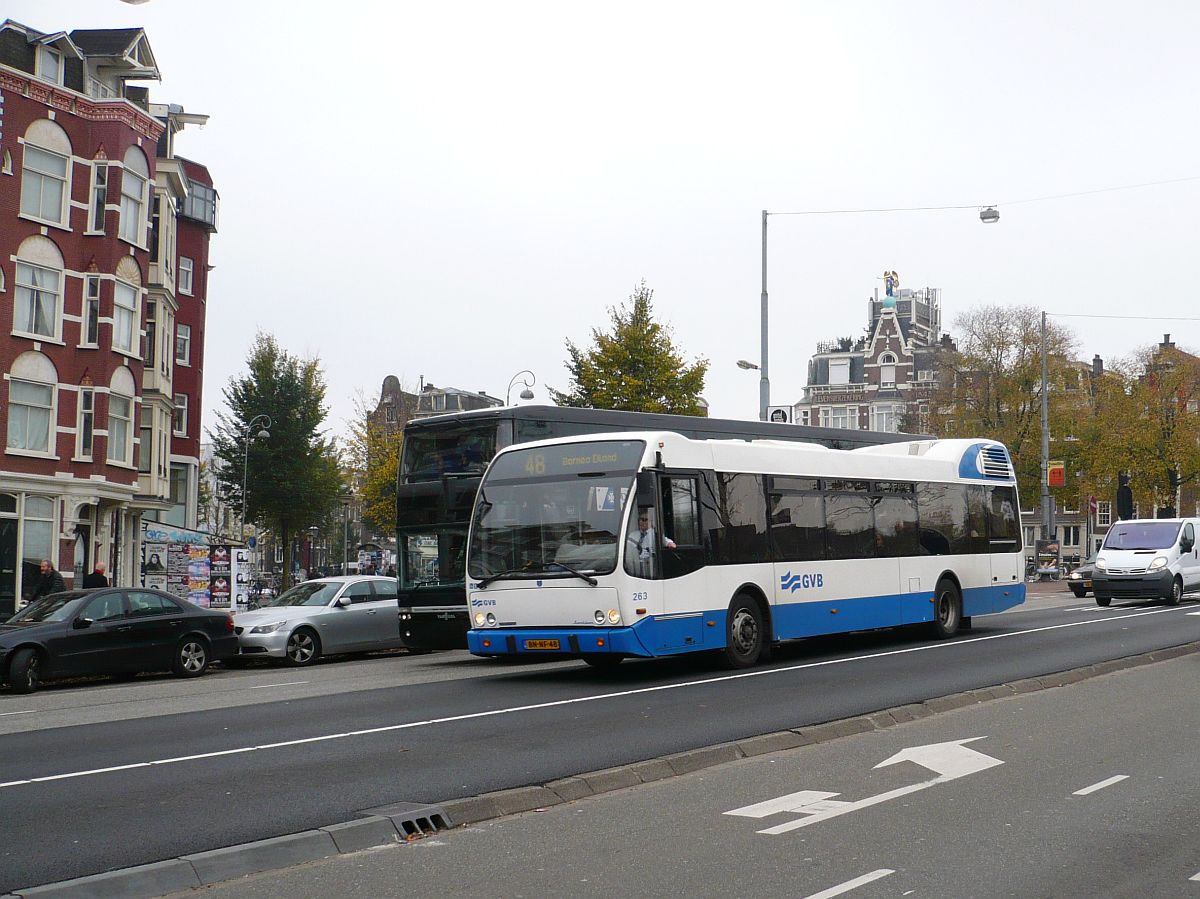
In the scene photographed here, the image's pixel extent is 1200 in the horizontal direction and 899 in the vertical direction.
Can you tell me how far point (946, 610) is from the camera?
21.6 meters

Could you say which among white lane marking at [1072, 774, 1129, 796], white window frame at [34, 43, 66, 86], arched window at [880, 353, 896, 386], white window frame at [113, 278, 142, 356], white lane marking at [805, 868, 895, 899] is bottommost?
white lane marking at [805, 868, 895, 899]

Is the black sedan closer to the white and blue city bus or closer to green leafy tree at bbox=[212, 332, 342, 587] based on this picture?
the white and blue city bus

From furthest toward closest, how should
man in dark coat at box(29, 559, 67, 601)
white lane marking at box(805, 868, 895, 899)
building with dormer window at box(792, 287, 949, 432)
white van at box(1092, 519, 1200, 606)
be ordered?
building with dormer window at box(792, 287, 949, 432) < white van at box(1092, 519, 1200, 606) < man in dark coat at box(29, 559, 67, 601) < white lane marking at box(805, 868, 895, 899)

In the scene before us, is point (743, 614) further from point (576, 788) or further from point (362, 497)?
point (362, 497)

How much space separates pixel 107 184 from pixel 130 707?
22575mm

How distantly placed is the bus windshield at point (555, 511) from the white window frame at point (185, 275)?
35.3 meters

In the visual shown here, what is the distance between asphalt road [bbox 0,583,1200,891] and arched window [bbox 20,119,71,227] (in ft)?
55.9

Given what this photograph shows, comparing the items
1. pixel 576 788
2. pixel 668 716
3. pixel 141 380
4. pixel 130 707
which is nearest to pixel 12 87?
pixel 141 380

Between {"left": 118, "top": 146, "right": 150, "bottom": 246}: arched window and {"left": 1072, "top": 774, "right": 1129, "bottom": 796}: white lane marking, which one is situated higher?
{"left": 118, "top": 146, "right": 150, "bottom": 246}: arched window

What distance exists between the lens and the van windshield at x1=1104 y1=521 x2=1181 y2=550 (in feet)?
99.8

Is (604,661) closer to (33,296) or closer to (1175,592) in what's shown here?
(1175,592)

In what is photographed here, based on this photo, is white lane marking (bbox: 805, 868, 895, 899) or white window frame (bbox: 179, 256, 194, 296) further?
white window frame (bbox: 179, 256, 194, 296)

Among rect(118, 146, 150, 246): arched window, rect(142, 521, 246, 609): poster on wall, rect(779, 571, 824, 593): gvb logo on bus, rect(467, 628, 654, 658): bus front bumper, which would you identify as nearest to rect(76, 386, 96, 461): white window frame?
rect(142, 521, 246, 609): poster on wall

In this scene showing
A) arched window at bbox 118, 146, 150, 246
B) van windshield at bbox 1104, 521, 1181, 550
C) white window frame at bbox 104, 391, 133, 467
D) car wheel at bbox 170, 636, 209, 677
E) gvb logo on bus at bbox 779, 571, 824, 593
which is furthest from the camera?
arched window at bbox 118, 146, 150, 246
